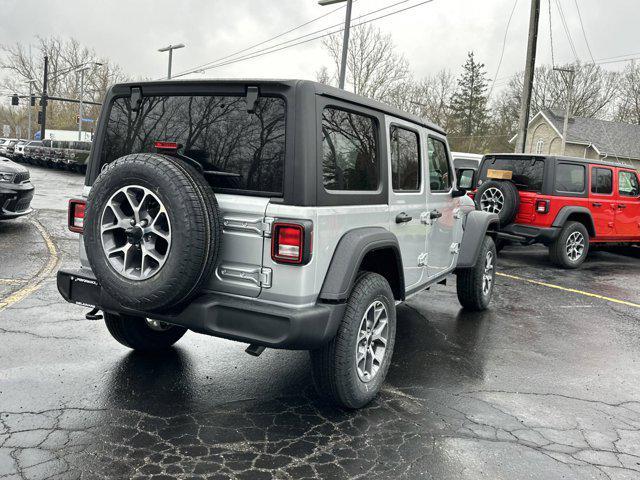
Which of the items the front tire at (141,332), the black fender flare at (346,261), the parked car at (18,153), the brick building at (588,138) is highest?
the brick building at (588,138)

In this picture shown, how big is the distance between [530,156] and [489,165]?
763 millimetres

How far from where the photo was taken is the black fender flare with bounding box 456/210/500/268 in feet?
19.7

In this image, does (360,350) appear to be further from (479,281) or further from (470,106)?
(470,106)

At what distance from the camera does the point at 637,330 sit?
6344 millimetres

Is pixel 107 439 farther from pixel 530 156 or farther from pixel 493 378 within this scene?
pixel 530 156

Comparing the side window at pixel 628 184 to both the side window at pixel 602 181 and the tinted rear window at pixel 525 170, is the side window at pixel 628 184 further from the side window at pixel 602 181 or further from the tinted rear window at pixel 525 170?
the tinted rear window at pixel 525 170

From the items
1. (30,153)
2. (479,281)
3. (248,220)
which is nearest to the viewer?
(248,220)

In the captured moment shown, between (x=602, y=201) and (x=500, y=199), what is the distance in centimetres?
222

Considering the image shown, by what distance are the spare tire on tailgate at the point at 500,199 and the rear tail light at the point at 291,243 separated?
7.06 m

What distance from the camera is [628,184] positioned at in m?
11.0

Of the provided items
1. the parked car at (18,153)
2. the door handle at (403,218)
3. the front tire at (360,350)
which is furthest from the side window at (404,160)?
the parked car at (18,153)

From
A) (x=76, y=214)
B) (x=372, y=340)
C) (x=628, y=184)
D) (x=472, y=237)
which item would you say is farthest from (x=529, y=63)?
(x=76, y=214)

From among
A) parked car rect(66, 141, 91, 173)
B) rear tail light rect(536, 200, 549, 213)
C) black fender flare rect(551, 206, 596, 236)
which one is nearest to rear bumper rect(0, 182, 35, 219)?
rear tail light rect(536, 200, 549, 213)

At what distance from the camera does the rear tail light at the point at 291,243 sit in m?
3.10
